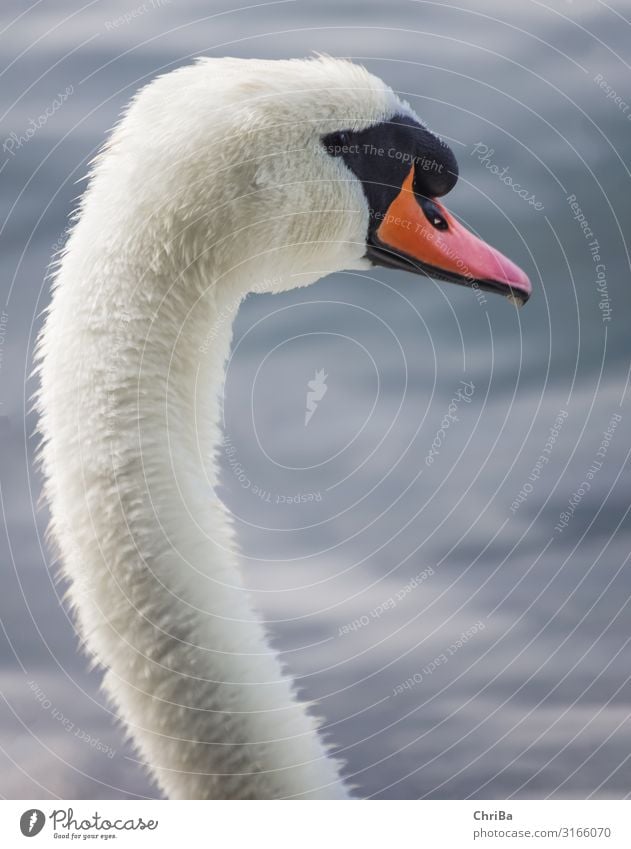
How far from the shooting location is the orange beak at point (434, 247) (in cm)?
173

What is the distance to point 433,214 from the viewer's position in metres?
1.79

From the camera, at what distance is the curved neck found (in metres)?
1.46

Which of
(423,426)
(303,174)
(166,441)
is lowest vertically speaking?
(423,426)

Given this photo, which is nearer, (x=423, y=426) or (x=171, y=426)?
(x=171, y=426)

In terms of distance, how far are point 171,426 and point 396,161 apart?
0.58 m

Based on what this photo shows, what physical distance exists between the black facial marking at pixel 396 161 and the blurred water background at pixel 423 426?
0.22m

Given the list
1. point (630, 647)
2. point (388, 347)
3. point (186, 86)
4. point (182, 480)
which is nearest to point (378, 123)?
point (186, 86)

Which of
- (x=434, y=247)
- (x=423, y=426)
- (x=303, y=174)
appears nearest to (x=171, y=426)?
(x=303, y=174)

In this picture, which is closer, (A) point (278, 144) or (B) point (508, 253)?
(A) point (278, 144)

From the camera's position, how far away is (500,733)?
75.5 inches

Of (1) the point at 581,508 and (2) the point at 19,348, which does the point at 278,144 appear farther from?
(1) the point at 581,508

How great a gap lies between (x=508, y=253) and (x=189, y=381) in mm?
764

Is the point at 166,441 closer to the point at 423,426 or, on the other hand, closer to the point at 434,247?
the point at 434,247

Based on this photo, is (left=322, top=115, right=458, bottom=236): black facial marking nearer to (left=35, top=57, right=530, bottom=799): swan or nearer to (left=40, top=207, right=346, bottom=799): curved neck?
(left=35, top=57, right=530, bottom=799): swan
